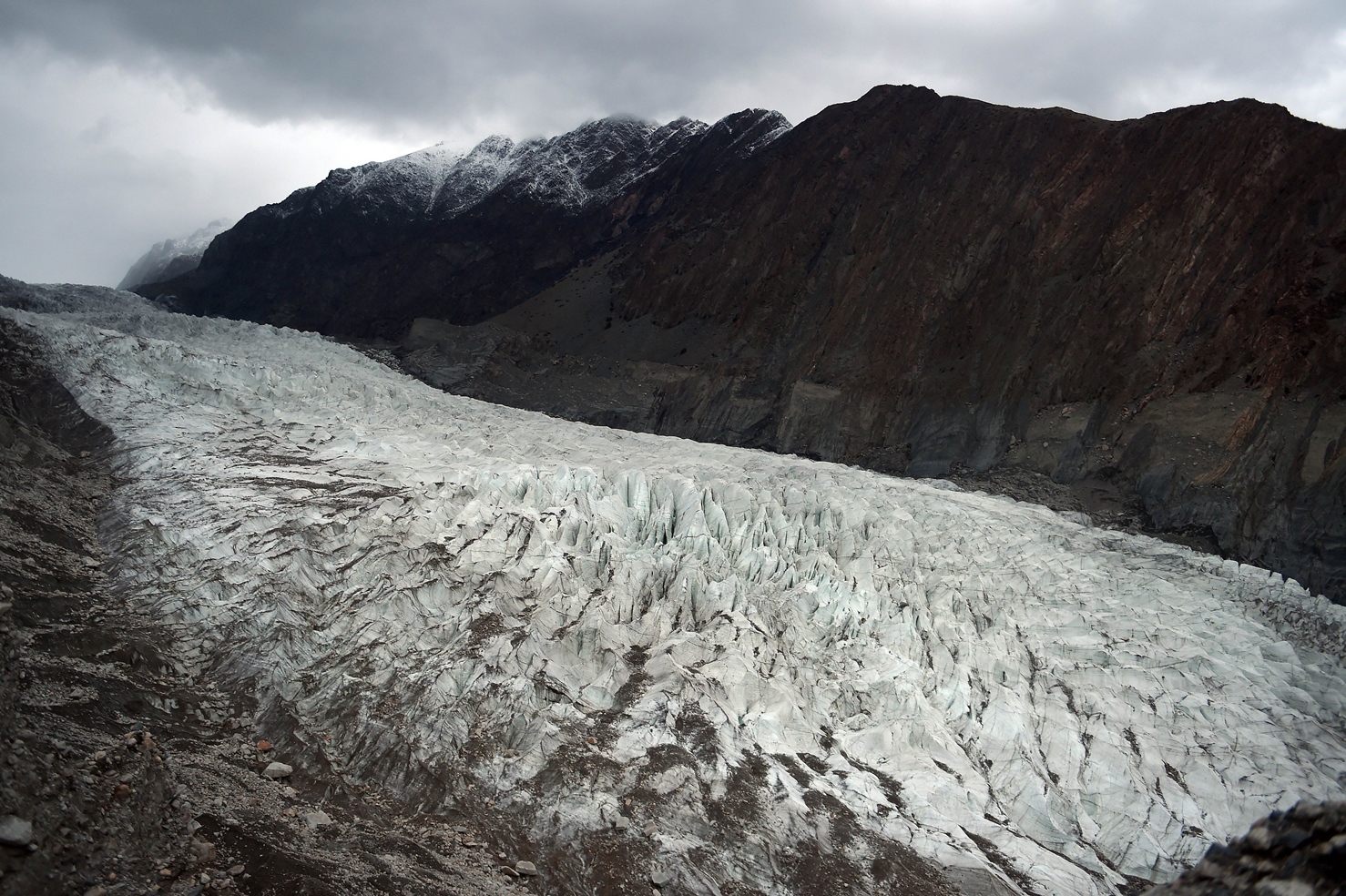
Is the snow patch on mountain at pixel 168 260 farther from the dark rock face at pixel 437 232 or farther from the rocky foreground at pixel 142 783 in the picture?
the rocky foreground at pixel 142 783

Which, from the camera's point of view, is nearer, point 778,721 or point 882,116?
point 778,721

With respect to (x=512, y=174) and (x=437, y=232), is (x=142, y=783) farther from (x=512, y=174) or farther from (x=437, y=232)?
(x=512, y=174)

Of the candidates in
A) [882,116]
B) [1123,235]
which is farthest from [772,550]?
[882,116]

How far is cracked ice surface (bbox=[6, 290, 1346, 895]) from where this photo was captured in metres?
13.2

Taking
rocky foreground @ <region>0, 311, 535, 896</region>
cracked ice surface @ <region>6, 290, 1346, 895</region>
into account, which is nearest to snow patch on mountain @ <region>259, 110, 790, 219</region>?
cracked ice surface @ <region>6, 290, 1346, 895</region>

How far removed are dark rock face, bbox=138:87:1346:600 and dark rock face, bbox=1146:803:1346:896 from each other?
982 inches

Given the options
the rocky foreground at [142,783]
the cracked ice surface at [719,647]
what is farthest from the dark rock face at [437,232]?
the rocky foreground at [142,783]

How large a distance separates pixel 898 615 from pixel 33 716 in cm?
1628

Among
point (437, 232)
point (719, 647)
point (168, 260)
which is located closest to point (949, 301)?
point (719, 647)

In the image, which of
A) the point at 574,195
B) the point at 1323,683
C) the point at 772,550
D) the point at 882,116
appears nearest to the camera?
the point at 1323,683

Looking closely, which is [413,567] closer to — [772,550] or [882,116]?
[772,550]

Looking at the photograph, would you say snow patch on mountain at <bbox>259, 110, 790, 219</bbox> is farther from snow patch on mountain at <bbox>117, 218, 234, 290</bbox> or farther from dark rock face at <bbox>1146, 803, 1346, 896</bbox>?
dark rock face at <bbox>1146, 803, 1346, 896</bbox>

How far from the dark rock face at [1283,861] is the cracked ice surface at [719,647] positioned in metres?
6.15

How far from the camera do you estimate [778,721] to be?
1515 cm
